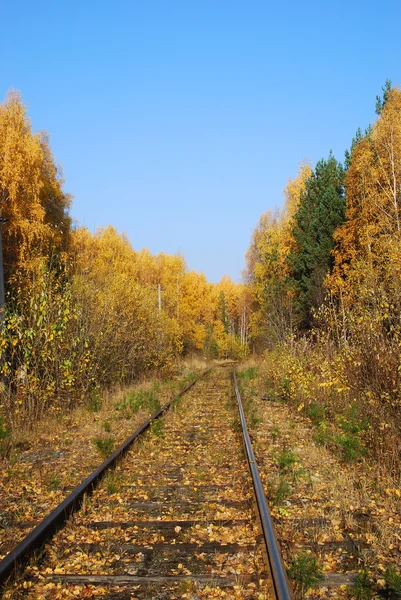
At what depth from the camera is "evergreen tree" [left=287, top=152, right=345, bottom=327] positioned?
84.2 ft

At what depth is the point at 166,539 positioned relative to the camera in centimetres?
469

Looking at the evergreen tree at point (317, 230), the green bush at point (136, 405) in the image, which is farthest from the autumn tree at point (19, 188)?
the evergreen tree at point (317, 230)

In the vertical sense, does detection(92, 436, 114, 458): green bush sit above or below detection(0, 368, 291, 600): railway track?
above

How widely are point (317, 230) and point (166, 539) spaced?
23.3 metres

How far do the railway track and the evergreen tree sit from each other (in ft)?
59.9

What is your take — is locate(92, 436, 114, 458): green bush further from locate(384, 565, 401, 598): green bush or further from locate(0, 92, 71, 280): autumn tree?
locate(0, 92, 71, 280): autumn tree

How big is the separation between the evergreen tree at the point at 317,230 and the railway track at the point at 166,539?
18.3 metres

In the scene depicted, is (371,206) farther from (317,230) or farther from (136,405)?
(136,405)

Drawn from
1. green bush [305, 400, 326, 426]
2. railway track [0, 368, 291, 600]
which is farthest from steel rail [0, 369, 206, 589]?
green bush [305, 400, 326, 426]

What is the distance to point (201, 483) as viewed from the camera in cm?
651

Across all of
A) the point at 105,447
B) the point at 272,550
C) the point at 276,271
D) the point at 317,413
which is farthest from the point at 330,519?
the point at 276,271

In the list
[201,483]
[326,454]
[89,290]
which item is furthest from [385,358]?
[89,290]

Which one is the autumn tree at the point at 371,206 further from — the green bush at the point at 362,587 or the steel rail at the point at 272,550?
the green bush at the point at 362,587

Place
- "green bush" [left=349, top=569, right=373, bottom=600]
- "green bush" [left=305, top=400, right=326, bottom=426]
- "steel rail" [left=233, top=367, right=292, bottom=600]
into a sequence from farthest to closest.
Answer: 1. "green bush" [left=305, top=400, right=326, bottom=426]
2. "green bush" [left=349, top=569, right=373, bottom=600]
3. "steel rail" [left=233, top=367, right=292, bottom=600]
